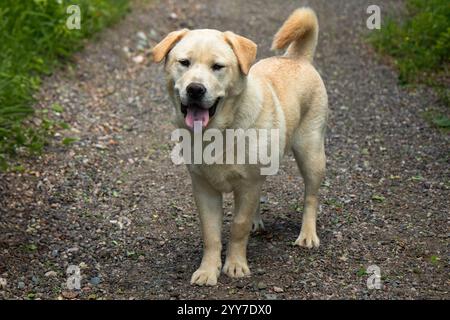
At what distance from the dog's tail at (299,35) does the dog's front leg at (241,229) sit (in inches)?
39.2

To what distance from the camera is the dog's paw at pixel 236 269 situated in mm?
4191

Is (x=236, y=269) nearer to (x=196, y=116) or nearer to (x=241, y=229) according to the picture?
(x=241, y=229)

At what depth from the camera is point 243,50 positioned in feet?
12.9

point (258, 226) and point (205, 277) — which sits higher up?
point (258, 226)

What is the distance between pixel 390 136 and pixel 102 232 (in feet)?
8.72

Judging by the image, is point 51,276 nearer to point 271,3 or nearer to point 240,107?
point 240,107

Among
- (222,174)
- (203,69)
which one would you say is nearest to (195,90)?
(203,69)

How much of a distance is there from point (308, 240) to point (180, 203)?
1057mm

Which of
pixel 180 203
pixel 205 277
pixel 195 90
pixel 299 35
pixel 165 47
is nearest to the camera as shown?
pixel 195 90

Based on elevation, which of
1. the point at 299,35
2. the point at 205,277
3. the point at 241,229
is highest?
the point at 299,35

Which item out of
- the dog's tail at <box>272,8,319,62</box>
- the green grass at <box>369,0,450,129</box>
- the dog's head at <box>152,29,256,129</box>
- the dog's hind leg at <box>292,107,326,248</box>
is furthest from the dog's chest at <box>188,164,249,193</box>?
the green grass at <box>369,0,450,129</box>

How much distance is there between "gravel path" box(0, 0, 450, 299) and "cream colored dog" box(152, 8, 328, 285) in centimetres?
21

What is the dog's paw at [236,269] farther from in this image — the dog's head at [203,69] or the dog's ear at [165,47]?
the dog's ear at [165,47]

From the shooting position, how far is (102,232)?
4.84m
